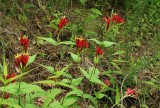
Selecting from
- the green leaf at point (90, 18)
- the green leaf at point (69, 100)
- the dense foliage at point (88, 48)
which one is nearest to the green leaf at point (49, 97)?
the green leaf at point (69, 100)

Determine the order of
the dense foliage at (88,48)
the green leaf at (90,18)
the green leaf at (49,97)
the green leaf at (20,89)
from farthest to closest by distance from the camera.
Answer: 1. the green leaf at (90,18)
2. the dense foliage at (88,48)
3. the green leaf at (49,97)
4. the green leaf at (20,89)

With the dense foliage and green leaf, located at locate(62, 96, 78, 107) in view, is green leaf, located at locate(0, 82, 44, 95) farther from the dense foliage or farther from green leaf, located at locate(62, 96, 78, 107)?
the dense foliage

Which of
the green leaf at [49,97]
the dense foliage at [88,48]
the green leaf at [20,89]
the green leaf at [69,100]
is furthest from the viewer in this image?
the dense foliage at [88,48]

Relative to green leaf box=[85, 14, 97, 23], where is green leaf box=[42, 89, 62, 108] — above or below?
below

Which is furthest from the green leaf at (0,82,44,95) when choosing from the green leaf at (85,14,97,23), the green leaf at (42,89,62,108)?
the green leaf at (85,14,97,23)

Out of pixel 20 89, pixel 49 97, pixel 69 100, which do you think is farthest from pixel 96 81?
pixel 20 89

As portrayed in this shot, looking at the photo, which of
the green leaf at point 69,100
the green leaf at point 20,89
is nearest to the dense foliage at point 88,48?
the green leaf at point 69,100

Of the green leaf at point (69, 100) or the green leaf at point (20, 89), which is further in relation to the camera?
the green leaf at point (69, 100)

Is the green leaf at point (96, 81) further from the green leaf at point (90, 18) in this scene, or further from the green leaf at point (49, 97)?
the green leaf at point (90, 18)

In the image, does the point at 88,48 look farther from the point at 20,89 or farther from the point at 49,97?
the point at 20,89

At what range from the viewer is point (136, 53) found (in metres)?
3.56

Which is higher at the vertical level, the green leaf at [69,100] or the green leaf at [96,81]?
the green leaf at [96,81]

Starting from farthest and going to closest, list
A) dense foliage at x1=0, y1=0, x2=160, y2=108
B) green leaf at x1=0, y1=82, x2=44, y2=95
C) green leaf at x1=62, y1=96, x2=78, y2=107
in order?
dense foliage at x1=0, y1=0, x2=160, y2=108 → green leaf at x1=62, y1=96, x2=78, y2=107 → green leaf at x1=0, y1=82, x2=44, y2=95

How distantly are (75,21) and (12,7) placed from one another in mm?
769
